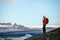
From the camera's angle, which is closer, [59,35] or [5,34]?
[59,35]

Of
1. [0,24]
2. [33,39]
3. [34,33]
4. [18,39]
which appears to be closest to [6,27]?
[0,24]

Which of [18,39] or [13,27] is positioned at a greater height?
[13,27]

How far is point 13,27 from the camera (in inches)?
307

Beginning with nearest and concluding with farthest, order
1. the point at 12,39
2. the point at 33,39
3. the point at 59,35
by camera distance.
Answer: the point at 59,35 → the point at 33,39 → the point at 12,39

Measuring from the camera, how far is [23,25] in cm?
779

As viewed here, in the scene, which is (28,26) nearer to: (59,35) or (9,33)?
(9,33)

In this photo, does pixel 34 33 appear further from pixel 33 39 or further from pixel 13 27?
pixel 33 39

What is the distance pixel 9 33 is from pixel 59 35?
9.76 feet

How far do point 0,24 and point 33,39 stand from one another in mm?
2430

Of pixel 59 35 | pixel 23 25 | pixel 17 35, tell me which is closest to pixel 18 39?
pixel 17 35

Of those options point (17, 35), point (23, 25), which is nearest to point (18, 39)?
point (17, 35)

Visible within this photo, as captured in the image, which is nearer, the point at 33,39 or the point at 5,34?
the point at 33,39

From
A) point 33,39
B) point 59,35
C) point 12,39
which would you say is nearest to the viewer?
point 59,35

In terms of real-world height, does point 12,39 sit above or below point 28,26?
below
